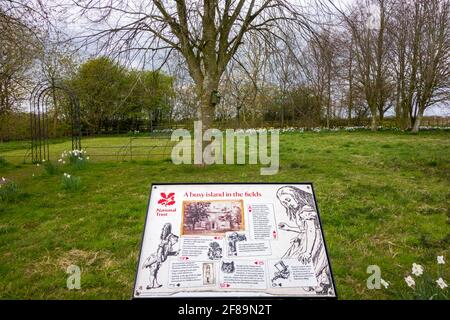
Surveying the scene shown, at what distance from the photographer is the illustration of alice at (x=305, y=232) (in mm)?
2498

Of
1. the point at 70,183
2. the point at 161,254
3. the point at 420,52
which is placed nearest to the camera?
the point at 161,254

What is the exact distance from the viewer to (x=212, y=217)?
2.74m

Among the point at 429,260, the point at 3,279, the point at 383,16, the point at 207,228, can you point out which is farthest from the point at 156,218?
the point at 383,16

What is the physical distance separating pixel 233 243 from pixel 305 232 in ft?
1.85

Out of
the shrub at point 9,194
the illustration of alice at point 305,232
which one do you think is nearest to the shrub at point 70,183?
the shrub at point 9,194

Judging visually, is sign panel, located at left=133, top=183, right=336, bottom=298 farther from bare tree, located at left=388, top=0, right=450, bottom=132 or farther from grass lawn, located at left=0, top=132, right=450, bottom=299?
bare tree, located at left=388, top=0, right=450, bottom=132

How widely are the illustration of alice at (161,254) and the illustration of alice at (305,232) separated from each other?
2.71 feet

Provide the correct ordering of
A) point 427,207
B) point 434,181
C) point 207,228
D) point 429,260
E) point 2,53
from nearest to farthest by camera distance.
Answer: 1. point 207,228
2. point 429,260
3. point 427,207
4. point 434,181
5. point 2,53

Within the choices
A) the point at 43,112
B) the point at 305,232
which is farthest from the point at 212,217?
the point at 43,112

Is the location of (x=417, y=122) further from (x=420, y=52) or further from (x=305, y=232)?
(x=305, y=232)

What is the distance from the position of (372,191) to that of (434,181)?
2.14m

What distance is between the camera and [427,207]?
6172mm

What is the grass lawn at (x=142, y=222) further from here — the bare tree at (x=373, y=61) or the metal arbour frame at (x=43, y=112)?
the bare tree at (x=373, y=61)

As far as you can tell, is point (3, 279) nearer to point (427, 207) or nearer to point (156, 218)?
point (156, 218)
